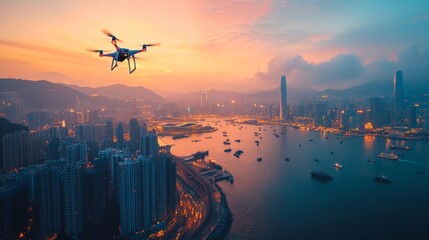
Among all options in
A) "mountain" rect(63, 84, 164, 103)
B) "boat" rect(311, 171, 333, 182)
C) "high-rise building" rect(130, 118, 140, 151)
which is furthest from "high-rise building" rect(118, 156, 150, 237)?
"mountain" rect(63, 84, 164, 103)

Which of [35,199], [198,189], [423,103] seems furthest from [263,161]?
[423,103]

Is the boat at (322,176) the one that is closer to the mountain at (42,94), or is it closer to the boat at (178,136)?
the boat at (178,136)

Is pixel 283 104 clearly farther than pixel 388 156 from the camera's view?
Yes

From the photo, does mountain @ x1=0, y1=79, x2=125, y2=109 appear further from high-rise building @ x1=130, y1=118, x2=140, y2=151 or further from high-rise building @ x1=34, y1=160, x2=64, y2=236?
high-rise building @ x1=34, y1=160, x2=64, y2=236

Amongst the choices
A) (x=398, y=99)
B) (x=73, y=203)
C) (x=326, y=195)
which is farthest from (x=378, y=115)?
(x=73, y=203)

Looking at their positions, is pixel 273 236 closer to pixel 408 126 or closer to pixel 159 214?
pixel 159 214

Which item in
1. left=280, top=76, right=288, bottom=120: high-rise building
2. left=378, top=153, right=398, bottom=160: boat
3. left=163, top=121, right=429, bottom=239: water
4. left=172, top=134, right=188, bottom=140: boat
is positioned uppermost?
left=280, top=76, right=288, bottom=120: high-rise building

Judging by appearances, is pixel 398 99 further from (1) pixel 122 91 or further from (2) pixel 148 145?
(1) pixel 122 91

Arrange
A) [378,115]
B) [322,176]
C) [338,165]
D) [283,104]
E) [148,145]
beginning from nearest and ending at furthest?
[148,145], [322,176], [338,165], [378,115], [283,104]
